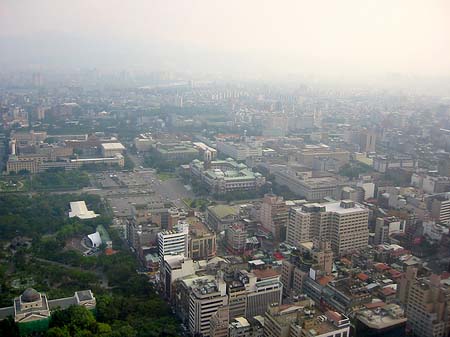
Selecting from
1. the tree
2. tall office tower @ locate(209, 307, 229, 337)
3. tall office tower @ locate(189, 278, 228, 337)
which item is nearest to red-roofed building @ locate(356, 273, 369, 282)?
tall office tower @ locate(189, 278, 228, 337)

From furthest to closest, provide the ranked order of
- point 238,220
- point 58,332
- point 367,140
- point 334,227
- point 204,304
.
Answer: point 367,140, point 238,220, point 334,227, point 204,304, point 58,332

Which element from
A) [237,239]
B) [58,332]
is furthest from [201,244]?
[58,332]

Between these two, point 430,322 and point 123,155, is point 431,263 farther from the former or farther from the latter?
point 123,155

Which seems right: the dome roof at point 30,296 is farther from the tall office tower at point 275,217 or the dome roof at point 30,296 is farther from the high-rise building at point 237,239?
the tall office tower at point 275,217

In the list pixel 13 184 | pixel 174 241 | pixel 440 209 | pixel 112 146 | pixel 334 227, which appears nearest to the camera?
pixel 174 241

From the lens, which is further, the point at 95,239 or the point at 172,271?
the point at 95,239

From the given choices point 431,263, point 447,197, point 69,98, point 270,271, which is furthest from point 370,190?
point 69,98

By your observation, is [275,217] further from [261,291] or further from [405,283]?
[405,283]

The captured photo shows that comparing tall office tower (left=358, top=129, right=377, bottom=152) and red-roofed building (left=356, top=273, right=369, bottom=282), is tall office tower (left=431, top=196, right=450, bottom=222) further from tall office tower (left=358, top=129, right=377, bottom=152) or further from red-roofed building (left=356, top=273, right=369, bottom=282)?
tall office tower (left=358, top=129, right=377, bottom=152)
